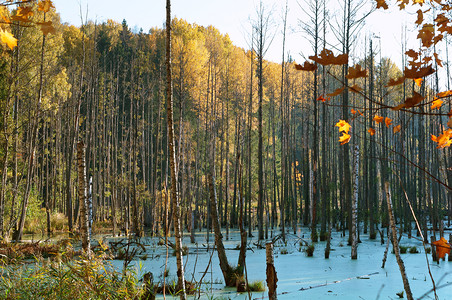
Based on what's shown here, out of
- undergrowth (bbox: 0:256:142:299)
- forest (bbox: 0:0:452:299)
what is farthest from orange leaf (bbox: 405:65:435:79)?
undergrowth (bbox: 0:256:142:299)

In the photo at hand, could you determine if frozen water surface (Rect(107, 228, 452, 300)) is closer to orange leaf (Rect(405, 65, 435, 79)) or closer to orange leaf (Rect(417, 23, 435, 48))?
orange leaf (Rect(417, 23, 435, 48))

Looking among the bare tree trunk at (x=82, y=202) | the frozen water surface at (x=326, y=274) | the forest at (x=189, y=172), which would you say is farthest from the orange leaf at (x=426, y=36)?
the bare tree trunk at (x=82, y=202)

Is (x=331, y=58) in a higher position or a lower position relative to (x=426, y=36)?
lower

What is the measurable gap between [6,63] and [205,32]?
14.2 m

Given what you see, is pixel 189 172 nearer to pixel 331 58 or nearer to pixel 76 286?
pixel 76 286

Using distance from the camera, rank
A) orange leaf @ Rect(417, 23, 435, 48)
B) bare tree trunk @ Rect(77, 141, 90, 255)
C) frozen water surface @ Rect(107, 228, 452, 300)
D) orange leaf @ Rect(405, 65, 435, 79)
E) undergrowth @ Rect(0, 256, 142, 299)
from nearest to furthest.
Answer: orange leaf @ Rect(405, 65, 435, 79) → orange leaf @ Rect(417, 23, 435, 48) → undergrowth @ Rect(0, 256, 142, 299) → bare tree trunk @ Rect(77, 141, 90, 255) → frozen water surface @ Rect(107, 228, 452, 300)

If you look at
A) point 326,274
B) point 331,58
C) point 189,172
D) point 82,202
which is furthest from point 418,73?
point 189,172

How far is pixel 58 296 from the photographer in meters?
3.08

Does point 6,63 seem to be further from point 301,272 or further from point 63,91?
point 301,272

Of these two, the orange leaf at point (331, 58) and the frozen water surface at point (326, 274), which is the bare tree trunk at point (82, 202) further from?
the orange leaf at point (331, 58)

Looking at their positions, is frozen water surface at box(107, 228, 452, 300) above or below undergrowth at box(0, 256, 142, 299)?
below

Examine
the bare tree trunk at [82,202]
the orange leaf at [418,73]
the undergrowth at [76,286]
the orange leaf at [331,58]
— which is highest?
the orange leaf at [331,58]

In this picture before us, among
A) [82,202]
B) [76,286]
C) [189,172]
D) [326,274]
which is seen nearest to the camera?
[76,286]

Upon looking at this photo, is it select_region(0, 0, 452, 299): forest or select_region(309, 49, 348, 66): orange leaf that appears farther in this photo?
select_region(0, 0, 452, 299): forest
